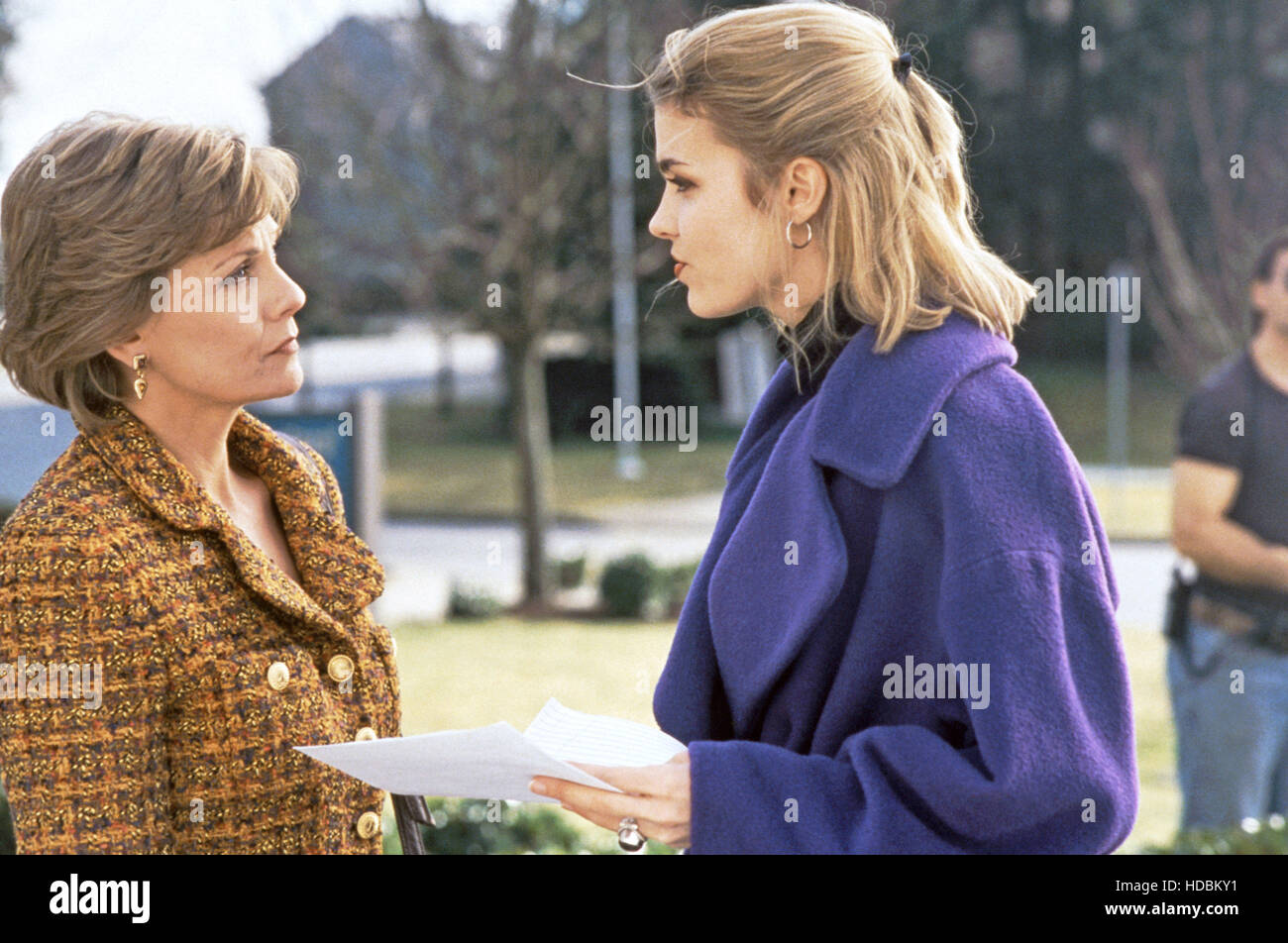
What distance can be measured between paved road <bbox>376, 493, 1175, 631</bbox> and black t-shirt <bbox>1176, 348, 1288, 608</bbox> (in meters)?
6.23

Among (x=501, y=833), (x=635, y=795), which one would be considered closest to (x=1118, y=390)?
(x=501, y=833)

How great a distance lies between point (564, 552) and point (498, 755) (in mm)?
12690

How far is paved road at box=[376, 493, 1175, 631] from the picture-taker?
38.9 feet

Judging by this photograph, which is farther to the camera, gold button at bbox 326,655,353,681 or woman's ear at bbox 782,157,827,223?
gold button at bbox 326,655,353,681

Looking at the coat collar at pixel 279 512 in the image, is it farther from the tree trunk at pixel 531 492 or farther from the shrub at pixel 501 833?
the tree trunk at pixel 531 492

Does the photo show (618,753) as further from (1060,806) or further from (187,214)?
(187,214)

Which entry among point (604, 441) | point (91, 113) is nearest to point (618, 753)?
point (91, 113)

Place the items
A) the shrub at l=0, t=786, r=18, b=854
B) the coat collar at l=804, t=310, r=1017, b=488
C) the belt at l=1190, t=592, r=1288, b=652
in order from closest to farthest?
the coat collar at l=804, t=310, r=1017, b=488 < the shrub at l=0, t=786, r=18, b=854 < the belt at l=1190, t=592, r=1288, b=652

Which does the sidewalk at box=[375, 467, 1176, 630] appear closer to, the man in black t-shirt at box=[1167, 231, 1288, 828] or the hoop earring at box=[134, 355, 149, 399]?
the man in black t-shirt at box=[1167, 231, 1288, 828]

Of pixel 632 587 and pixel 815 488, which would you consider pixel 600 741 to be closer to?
pixel 815 488

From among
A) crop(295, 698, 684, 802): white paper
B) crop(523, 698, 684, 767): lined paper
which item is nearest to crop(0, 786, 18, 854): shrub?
crop(295, 698, 684, 802): white paper

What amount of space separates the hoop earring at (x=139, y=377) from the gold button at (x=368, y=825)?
742 millimetres

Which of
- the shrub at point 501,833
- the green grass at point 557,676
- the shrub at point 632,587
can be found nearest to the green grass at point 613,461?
the shrub at point 632,587

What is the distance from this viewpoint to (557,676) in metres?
9.47
